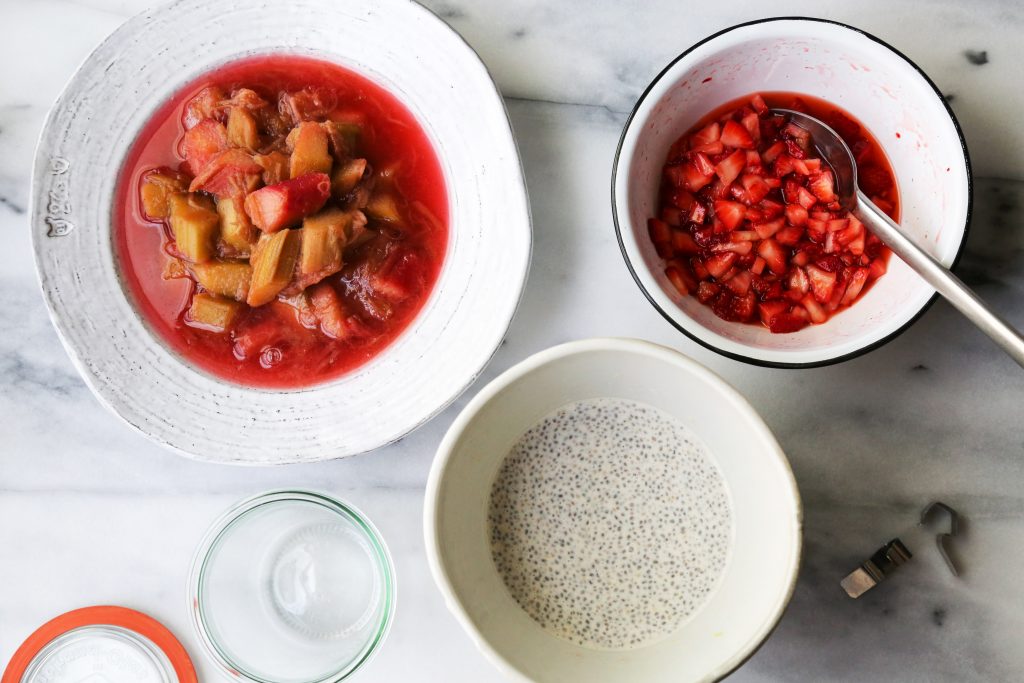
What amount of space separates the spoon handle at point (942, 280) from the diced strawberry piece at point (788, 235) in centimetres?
10

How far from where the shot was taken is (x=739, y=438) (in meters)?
1.29

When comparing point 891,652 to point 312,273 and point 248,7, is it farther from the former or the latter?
point 248,7

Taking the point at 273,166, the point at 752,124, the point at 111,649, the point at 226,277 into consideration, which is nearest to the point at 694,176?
the point at 752,124

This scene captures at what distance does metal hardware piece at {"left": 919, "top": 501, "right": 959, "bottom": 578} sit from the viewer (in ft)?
5.01

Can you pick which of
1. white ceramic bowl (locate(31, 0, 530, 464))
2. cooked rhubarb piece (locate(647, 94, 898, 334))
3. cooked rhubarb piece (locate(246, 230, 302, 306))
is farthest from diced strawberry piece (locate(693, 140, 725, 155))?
cooked rhubarb piece (locate(246, 230, 302, 306))

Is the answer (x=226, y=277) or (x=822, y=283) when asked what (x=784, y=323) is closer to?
(x=822, y=283)

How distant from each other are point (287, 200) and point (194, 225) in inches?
7.1

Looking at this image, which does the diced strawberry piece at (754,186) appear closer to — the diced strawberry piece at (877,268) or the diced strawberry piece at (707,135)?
the diced strawberry piece at (707,135)

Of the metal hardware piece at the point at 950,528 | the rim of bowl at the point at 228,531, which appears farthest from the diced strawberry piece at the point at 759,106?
the rim of bowl at the point at 228,531

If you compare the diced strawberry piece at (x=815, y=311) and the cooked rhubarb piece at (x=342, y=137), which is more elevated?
the cooked rhubarb piece at (x=342, y=137)

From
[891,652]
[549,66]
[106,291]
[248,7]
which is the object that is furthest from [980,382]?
[106,291]

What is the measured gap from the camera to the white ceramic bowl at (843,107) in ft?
4.35

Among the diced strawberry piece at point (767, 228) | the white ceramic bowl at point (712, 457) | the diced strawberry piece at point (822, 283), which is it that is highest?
the diced strawberry piece at point (767, 228)

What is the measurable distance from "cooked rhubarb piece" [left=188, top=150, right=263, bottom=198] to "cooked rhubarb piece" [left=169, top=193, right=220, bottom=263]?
4cm
